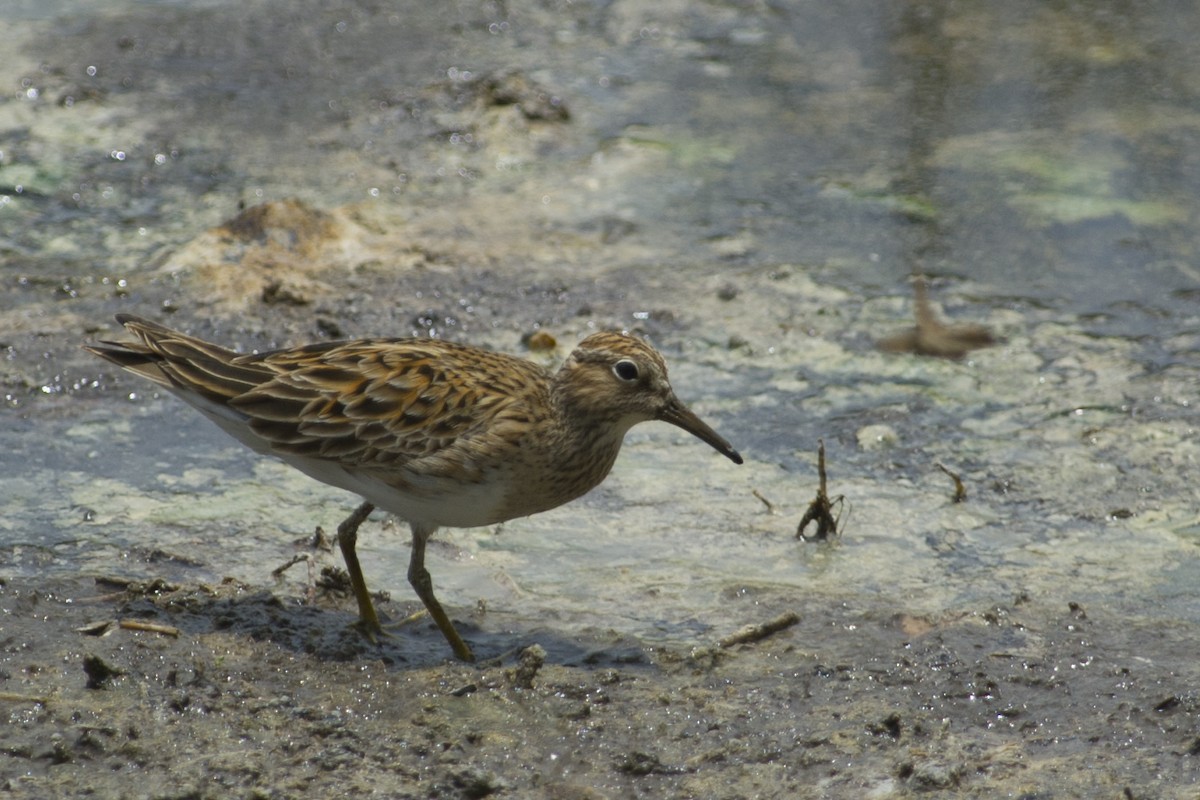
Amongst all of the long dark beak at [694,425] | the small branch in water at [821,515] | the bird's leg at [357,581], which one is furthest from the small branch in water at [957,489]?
the bird's leg at [357,581]

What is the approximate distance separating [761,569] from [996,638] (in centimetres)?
106

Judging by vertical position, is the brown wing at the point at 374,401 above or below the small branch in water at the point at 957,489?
above

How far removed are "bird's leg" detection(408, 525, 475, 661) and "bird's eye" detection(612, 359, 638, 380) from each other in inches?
38.5

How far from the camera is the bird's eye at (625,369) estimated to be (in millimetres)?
6238

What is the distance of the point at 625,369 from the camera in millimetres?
6254

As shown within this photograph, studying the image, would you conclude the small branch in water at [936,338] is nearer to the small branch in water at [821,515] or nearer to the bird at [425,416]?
the small branch in water at [821,515]

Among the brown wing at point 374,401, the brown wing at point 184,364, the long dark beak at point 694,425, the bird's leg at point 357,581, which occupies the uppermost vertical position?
the brown wing at point 184,364

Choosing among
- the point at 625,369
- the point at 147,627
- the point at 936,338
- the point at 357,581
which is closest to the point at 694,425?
the point at 625,369

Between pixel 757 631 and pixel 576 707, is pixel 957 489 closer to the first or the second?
pixel 757 631

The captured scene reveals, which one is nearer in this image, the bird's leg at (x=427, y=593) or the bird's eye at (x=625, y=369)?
the bird's leg at (x=427, y=593)

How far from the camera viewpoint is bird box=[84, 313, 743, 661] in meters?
6.04

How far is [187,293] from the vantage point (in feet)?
28.8

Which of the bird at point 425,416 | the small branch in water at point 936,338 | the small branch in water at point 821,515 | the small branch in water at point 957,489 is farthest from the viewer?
the small branch in water at point 936,338

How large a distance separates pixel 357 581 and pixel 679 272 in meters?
3.70
